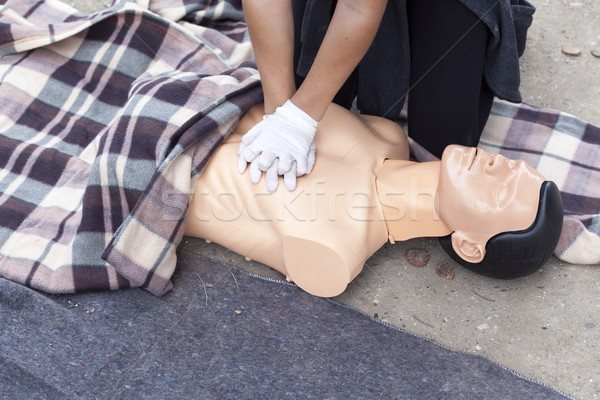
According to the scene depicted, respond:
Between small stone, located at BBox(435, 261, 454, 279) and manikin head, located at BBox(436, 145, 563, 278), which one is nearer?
manikin head, located at BBox(436, 145, 563, 278)

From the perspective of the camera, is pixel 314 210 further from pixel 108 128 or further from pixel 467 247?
pixel 108 128

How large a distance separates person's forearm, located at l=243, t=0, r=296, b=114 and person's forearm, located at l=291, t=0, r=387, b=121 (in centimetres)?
5

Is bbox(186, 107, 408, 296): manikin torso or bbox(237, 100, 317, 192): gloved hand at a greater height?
bbox(237, 100, 317, 192): gloved hand

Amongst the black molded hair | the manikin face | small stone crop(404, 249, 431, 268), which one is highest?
the manikin face

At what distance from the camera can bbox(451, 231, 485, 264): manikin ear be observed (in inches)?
50.6

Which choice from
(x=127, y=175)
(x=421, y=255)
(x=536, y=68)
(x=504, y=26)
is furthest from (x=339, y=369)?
(x=536, y=68)

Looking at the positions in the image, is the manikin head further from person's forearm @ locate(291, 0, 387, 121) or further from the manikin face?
person's forearm @ locate(291, 0, 387, 121)

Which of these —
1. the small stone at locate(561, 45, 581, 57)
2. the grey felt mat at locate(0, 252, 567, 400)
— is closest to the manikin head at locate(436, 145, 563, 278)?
the grey felt mat at locate(0, 252, 567, 400)

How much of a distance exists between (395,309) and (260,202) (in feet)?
1.49

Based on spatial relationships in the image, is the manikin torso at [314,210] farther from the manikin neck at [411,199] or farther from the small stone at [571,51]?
the small stone at [571,51]

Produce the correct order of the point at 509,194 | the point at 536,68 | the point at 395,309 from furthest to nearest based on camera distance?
1. the point at 536,68
2. the point at 395,309
3. the point at 509,194

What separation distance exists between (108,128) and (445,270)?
100 centimetres

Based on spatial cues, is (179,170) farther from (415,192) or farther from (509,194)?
(509,194)

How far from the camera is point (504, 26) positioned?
1.41 metres
